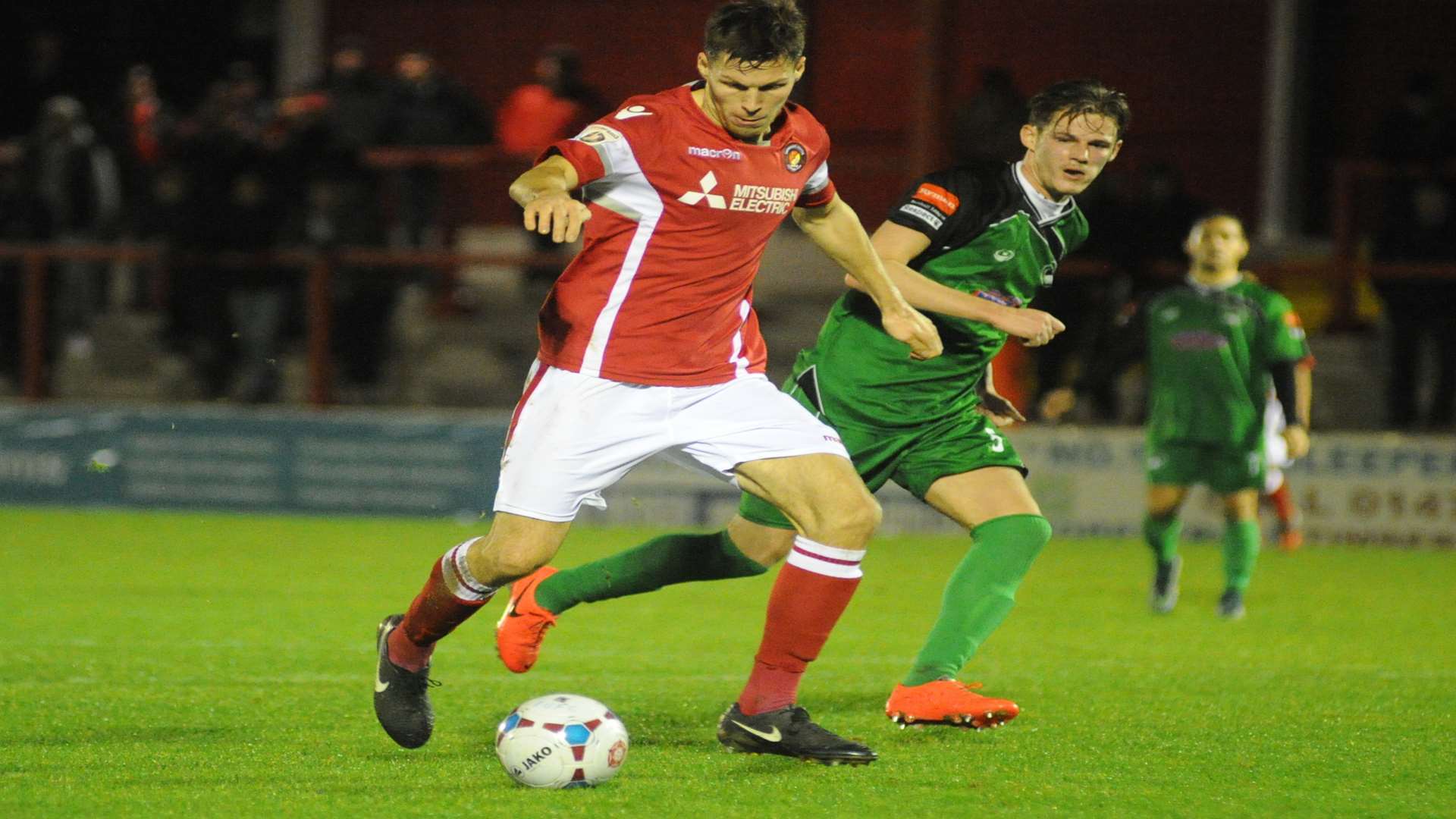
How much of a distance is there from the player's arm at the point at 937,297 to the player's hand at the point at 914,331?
18 centimetres

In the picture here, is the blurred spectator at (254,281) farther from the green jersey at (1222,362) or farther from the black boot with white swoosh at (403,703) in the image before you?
the black boot with white swoosh at (403,703)

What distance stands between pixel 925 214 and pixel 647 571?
4.41 ft

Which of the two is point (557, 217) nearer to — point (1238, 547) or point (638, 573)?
point (638, 573)

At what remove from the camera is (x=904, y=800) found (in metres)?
4.35

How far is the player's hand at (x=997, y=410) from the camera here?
5.79 metres

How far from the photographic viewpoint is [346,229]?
12922mm

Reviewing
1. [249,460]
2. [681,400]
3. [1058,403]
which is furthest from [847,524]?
[249,460]

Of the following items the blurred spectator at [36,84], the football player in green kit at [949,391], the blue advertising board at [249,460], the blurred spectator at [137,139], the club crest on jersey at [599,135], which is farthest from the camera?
the blurred spectator at [36,84]

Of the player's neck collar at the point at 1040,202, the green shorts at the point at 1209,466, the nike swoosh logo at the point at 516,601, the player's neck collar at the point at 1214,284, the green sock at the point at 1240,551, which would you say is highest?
the player's neck collar at the point at 1040,202

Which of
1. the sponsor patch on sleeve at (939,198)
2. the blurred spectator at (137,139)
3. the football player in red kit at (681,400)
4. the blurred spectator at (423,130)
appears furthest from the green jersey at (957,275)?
the blurred spectator at (137,139)

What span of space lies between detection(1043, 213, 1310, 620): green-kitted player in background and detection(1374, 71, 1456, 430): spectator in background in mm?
4007

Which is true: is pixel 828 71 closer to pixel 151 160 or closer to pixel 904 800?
→ pixel 151 160

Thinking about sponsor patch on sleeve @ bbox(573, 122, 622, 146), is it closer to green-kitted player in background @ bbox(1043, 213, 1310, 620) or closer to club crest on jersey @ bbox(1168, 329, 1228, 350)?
green-kitted player in background @ bbox(1043, 213, 1310, 620)

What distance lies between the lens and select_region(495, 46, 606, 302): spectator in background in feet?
43.6
